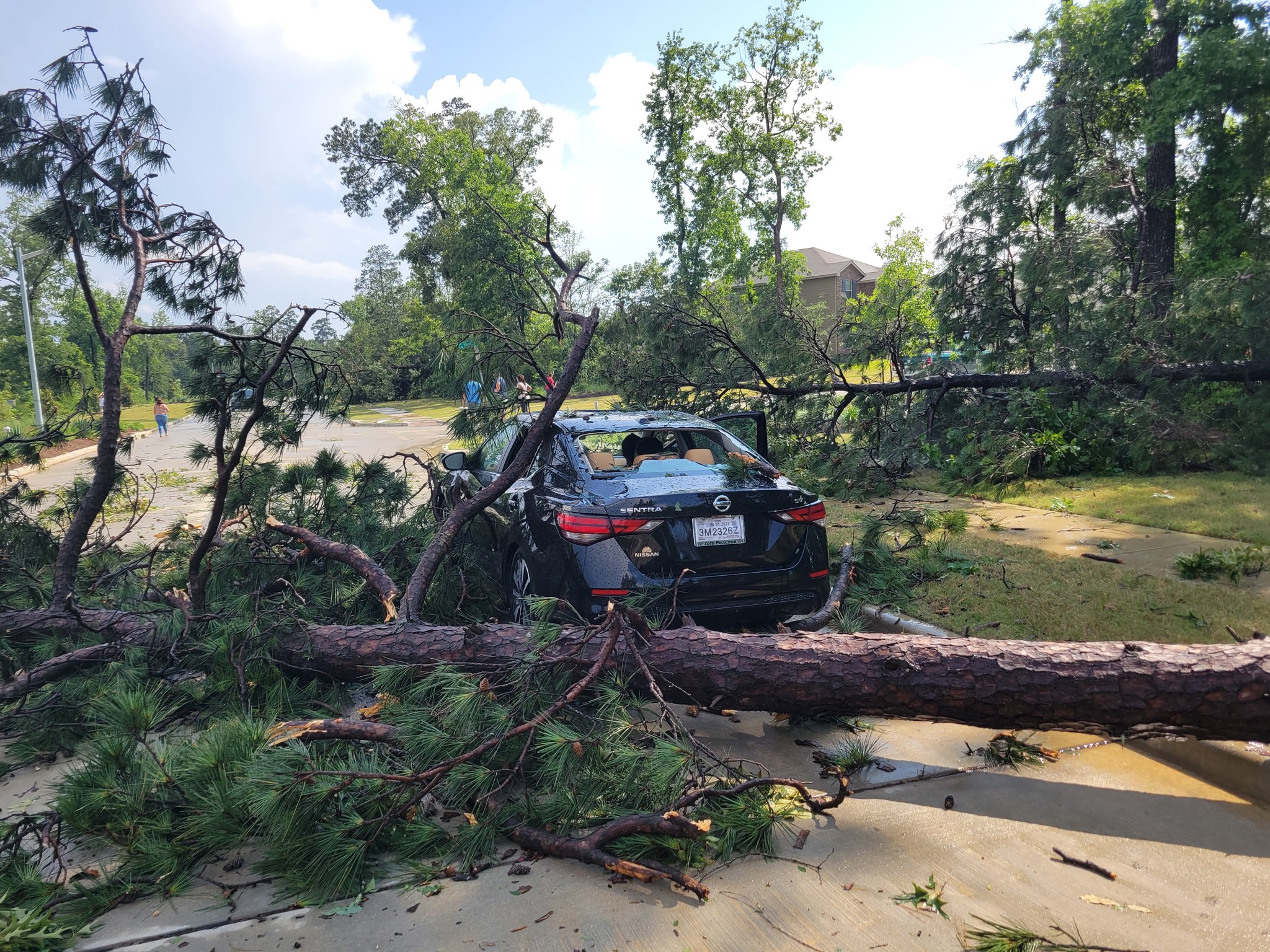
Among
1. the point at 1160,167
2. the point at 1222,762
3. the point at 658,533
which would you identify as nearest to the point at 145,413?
the point at 1160,167

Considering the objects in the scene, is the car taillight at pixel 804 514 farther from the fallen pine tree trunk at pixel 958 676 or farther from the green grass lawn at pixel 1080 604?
the green grass lawn at pixel 1080 604

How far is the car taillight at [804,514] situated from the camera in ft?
15.0

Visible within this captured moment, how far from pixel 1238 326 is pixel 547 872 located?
910 cm

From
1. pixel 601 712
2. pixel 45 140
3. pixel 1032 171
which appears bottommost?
pixel 601 712

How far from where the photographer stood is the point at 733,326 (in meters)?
12.0

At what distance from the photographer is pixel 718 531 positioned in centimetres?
439

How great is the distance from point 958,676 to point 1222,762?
4.08ft

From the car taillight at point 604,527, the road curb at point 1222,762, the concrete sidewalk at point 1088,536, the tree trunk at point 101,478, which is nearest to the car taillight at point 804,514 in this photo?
the car taillight at point 604,527

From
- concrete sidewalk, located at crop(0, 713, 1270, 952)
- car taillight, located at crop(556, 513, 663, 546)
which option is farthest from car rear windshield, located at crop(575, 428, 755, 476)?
concrete sidewalk, located at crop(0, 713, 1270, 952)

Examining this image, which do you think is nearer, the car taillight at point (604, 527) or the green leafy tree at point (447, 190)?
the car taillight at point (604, 527)

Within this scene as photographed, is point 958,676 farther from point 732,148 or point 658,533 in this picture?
point 732,148

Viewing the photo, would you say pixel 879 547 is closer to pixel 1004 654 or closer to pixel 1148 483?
pixel 1004 654

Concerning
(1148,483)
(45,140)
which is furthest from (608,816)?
(1148,483)

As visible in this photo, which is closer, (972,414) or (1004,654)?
(1004,654)
